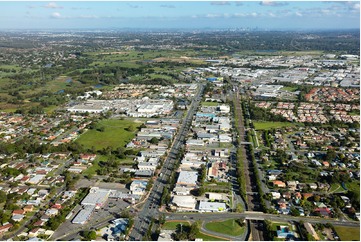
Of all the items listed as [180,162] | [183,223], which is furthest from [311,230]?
Answer: [180,162]

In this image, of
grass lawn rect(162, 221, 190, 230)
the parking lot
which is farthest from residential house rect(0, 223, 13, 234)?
grass lawn rect(162, 221, 190, 230)

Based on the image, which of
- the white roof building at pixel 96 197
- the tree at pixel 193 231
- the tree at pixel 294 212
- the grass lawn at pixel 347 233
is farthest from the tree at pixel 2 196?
the grass lawn at pixel 347 233

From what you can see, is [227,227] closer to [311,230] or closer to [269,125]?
[311,230]

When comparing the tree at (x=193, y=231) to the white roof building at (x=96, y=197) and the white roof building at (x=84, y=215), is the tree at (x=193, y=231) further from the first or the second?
the white roof building at (x=96, y=197)

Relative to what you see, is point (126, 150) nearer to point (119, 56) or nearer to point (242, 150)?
point (242, 150)

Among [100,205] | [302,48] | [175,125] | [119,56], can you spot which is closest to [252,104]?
[175,125]
